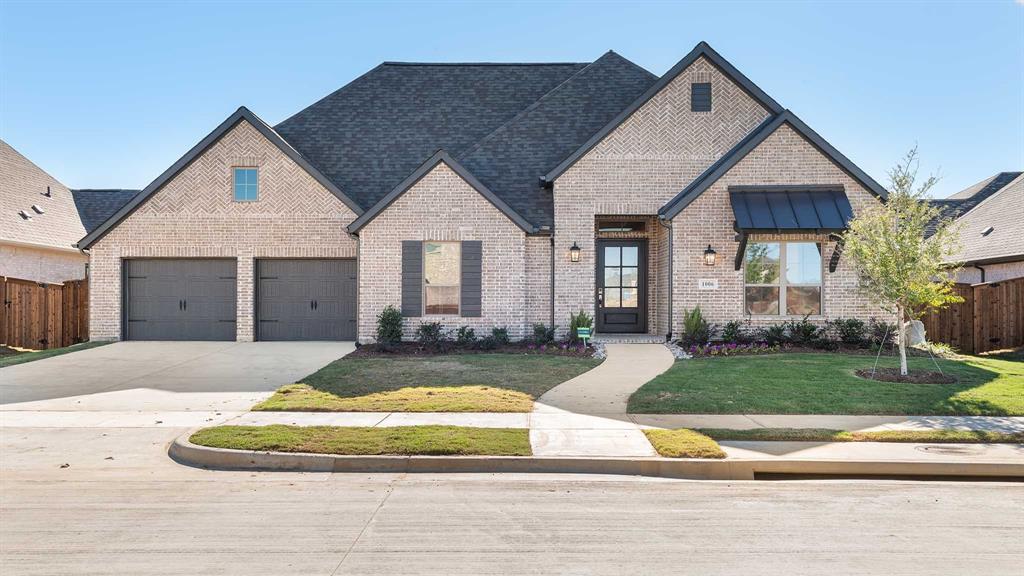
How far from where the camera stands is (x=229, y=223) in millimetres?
16844

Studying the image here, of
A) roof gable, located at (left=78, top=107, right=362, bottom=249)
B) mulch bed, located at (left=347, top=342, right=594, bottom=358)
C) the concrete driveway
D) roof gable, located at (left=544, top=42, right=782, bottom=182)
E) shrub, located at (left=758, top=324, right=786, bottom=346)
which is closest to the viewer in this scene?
the concrete driveway

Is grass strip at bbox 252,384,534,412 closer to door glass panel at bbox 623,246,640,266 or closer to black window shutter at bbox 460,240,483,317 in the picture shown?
black window shutter at bbox 460,240,483,317

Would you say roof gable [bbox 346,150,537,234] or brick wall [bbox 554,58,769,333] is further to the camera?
brick wall [bbox 554,58,769,333]

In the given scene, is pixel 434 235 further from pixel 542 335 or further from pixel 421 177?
pixel 542 335

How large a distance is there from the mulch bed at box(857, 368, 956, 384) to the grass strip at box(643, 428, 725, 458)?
18.2ft

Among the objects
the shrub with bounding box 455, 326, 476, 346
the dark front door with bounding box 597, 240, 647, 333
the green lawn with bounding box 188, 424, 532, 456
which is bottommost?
the green lawn with bounding box 188, 424, 532, 456

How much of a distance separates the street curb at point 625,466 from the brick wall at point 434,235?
29.4ft

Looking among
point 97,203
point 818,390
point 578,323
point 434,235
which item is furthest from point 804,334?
point 97,203

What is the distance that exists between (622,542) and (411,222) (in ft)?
39.9

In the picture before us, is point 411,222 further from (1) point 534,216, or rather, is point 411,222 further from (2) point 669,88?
(2) point 669,88

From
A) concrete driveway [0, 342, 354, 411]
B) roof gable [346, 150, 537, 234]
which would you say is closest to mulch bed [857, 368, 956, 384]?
roof gable [346, 150, 537, 234]

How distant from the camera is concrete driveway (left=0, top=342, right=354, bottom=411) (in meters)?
10.1

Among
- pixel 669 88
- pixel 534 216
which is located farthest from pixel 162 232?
pixel 669 88

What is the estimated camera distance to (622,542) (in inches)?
182
